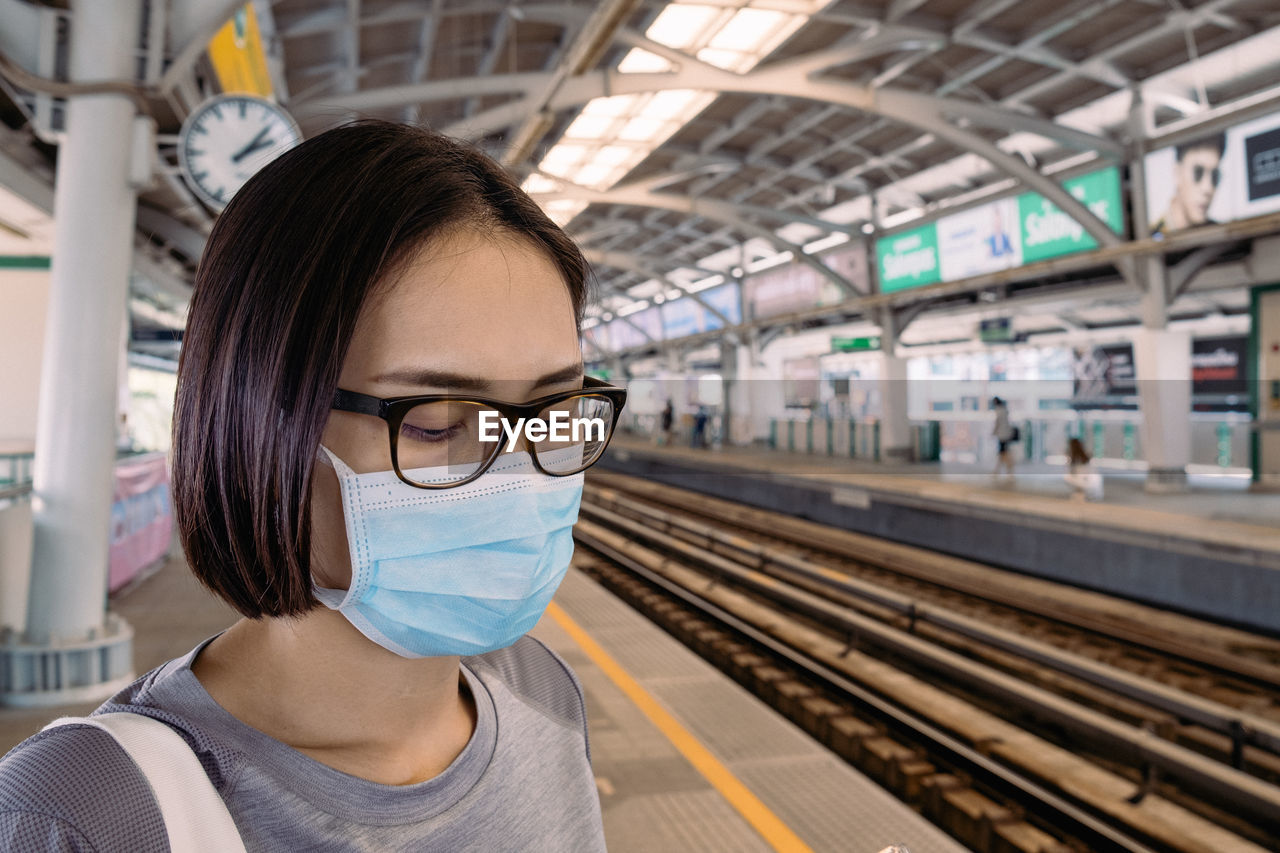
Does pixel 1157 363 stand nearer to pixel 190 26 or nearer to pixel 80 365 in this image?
pixel 190 26

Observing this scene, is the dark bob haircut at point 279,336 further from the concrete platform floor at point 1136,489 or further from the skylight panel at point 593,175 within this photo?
the skylight panel at point 593,175

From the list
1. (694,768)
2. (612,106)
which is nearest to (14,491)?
(694,768)

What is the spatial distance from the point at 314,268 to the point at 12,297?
1011cm

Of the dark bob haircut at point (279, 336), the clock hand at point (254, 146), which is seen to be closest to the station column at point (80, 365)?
the clock hand at point (254, 146)

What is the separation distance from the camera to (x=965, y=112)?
42.8 feet

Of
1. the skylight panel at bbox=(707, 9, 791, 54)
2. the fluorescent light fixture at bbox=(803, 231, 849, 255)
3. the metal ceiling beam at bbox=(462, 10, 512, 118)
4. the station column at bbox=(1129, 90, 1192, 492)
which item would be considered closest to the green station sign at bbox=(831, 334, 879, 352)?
the fluorescent light fixture at bbox=(803, 231, 849, 255)

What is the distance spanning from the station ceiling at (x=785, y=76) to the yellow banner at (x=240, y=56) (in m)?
0.22

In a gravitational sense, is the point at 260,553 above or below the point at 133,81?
below

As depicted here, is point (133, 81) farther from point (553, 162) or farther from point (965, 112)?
point (553, 162)

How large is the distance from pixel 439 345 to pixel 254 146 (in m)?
5.22

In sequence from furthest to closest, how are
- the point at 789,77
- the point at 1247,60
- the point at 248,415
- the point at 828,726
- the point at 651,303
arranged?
the point at 651,303 < the point at 789,77 < the point at 1247,60 < the point at 828,726 < the point at 248,415

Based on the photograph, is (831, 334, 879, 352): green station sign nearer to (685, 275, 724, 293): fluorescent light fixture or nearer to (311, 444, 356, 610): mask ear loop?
(685, 275, 724, 293): fluorescent light fixture

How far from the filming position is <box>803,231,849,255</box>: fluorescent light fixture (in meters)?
21.5

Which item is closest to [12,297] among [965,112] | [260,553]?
[260,553]
